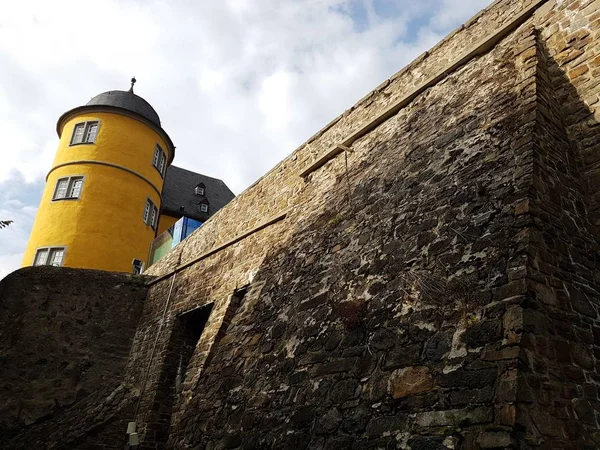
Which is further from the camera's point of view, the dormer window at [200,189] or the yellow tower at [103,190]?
the dormer window at [200,189]

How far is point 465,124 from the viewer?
542 cm

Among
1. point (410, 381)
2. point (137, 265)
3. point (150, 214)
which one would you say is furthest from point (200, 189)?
point (410, 381)

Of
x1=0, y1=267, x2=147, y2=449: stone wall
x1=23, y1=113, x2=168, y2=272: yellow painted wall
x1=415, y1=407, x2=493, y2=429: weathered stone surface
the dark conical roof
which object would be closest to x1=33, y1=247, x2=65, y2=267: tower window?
x1=23, y1=113, x2=168, y2=272: yellow painted wall

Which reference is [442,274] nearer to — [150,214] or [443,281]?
[443,281]

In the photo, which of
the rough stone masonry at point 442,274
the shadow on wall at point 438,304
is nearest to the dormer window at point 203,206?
the rough stone masonry at point 442,274

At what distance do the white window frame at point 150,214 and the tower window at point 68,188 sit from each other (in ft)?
8.04

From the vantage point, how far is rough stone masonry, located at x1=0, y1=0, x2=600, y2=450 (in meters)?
3.30

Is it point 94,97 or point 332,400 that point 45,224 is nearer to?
point 94,97

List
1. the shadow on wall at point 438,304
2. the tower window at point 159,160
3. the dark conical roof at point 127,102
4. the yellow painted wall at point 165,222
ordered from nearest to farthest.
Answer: the shadow on wall at point 438,304 < the dark conical roof at point 127,102 < the tower window at point 159,160 < the yellow painted wall at point 165,222

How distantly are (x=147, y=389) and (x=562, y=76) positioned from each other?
8704 mm

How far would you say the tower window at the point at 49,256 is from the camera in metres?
17.3

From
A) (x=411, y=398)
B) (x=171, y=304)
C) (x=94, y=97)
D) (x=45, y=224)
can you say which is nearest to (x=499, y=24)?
(x=411, y=398)

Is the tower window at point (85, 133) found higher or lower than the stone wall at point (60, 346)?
higher

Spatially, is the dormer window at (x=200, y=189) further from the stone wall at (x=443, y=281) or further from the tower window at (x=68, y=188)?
the stone wall at (x=443, y=281)
